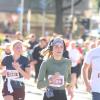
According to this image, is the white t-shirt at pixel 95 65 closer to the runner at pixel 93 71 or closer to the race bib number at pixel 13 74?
the runner at pixel 93 71

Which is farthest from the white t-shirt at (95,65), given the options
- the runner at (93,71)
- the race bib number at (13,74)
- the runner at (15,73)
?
the race bib number at (13,74)

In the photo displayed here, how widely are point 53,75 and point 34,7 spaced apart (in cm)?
6384

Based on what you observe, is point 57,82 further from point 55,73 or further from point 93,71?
point 93,71

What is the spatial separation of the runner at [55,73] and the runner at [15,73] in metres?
1.52

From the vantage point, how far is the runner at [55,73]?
27.4 feet

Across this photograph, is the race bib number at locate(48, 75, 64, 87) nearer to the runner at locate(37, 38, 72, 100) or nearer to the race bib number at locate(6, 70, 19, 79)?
the runner at locate(37, 38, 72, 100)

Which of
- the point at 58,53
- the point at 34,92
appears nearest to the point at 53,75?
the point at 58,53

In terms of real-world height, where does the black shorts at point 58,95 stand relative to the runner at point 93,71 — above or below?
below

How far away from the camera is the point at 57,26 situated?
56875 mm

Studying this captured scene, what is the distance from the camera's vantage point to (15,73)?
10312 millimetres

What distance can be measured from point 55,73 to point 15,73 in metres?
2.00

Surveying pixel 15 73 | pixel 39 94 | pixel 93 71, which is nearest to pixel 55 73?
pixel 93 71

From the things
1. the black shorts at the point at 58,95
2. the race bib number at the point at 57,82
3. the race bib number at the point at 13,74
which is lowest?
the black shorts at the point at 58,95

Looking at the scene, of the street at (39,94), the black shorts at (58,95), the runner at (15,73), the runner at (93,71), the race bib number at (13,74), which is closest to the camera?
the black shorts at (58,95)
